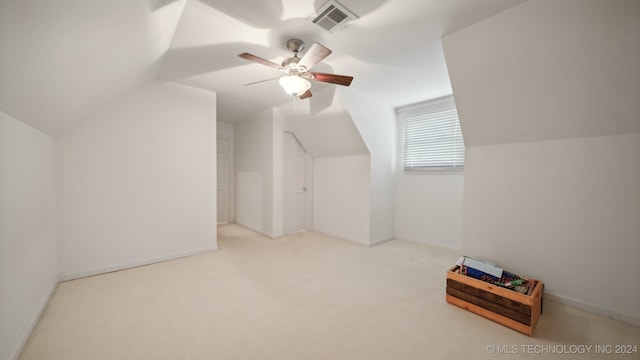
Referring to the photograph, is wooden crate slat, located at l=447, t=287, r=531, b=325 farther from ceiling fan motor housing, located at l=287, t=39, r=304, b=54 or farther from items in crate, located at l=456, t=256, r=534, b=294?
ceiling fan motor housing, located at l=287, t=39, r=304, b=54

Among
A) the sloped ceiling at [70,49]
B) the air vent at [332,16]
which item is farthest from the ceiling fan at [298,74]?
the sloped ceiling at [70,49]

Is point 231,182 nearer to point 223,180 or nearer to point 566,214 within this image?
point 223,180

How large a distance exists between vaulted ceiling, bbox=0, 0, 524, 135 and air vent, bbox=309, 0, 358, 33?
0.14 ft

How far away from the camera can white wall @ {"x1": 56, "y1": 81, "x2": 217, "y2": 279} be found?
2693 mm

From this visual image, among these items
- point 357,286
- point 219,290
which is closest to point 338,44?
point 357,286

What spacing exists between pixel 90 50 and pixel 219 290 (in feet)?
7.53

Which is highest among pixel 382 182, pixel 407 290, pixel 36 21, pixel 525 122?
pixel 36 21

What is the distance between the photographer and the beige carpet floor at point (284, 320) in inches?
66.0

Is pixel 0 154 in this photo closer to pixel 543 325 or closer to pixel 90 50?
pixel 90 50

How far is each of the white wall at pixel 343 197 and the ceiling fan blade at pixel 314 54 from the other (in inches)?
89.3

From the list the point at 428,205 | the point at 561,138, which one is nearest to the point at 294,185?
the point at 428,205

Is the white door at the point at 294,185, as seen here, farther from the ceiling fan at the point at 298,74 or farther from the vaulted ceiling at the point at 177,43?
the ceiling fan at the point at 298,74

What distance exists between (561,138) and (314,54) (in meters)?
2.48

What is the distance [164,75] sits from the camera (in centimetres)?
297
